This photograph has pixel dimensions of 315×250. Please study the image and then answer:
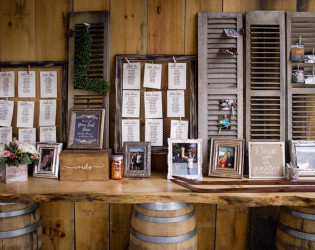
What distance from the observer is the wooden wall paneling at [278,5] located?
6.72 ft

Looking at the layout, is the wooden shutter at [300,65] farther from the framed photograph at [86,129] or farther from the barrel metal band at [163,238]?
the framed photograph at [86,129]

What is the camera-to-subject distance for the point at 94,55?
6.71 feet

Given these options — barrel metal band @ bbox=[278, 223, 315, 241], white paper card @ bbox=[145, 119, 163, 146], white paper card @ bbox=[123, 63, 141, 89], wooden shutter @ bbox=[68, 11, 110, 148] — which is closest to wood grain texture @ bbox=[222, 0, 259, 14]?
white paper card @ bbox=[123, 63, 141, 89]

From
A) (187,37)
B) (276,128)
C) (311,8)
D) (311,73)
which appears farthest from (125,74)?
(311,8)

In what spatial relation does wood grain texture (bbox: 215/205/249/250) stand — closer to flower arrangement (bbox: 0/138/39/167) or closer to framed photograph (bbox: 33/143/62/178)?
framed photograph (bbox: 33/143/62/178)

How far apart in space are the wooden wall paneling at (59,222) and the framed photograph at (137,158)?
663 millimetres

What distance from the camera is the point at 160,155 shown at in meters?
2.11

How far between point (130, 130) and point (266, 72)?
3.82 ft

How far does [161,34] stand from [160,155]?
1.00 metres

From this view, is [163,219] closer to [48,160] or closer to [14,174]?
[48,160]

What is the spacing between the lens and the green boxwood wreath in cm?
200

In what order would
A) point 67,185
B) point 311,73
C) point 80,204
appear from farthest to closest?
point 80,204, point 311,73, point 67,185

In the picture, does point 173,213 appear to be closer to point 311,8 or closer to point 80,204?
point 80,204

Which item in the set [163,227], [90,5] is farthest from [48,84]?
[163,227]
